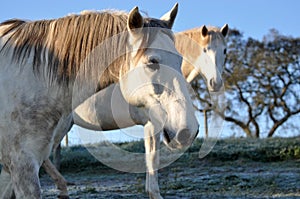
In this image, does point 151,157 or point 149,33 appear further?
point 151,157

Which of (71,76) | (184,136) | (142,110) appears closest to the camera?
(184,136)

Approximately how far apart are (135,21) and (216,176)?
15.2 feet

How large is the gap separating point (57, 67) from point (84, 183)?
178 inches

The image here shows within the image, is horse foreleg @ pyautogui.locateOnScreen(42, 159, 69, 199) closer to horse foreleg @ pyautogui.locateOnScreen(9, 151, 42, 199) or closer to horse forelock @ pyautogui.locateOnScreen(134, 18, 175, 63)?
horse foreleg @ pyautogui.locateOnScreen(9, 151, 42, 199)

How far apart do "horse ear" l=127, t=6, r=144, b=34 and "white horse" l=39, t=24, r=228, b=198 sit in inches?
55.7

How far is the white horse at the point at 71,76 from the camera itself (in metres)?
2.66

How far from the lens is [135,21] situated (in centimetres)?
276

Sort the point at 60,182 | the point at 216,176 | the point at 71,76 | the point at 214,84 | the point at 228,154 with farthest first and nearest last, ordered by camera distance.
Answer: the point at 228,154, the point at 216,176, the point at 214,84, the point at 60,182, the point at 71,76

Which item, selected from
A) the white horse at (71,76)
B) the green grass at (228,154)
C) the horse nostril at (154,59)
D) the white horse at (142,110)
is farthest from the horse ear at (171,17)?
the green grass at (228,154)

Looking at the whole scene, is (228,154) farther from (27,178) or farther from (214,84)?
(27,178)

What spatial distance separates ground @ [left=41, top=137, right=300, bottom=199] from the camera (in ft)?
18.9

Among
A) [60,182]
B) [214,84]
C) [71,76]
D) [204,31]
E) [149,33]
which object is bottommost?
[60,182]

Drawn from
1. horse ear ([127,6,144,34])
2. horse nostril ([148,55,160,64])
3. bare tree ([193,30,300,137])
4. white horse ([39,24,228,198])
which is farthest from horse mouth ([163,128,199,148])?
bare tree ([193,30,300,137])

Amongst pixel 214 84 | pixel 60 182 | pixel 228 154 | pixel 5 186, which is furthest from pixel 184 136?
pixel 228 154
